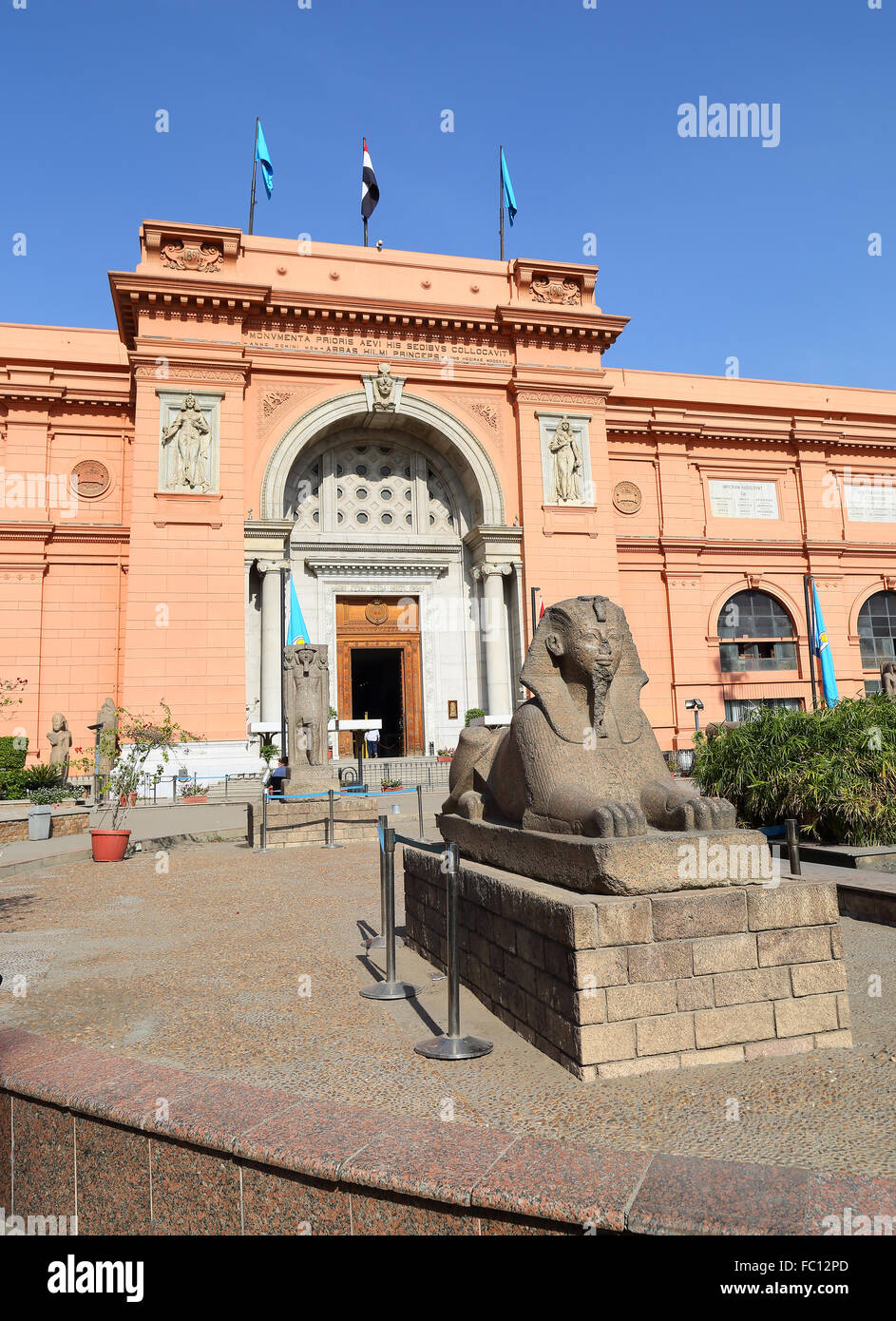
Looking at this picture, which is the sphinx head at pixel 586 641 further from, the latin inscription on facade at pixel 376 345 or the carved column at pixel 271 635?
the latin inscription on facade at pixel 376 345

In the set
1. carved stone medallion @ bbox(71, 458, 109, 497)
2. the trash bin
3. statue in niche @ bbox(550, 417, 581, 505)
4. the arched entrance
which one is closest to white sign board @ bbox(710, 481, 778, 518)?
Answer: statue in niche @ bbox(550, 417, 581, 505)

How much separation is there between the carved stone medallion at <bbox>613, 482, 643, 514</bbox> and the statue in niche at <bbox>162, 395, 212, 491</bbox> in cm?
1230

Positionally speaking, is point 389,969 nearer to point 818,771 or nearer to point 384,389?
point 818,771

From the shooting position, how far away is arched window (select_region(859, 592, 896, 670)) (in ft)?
87.5

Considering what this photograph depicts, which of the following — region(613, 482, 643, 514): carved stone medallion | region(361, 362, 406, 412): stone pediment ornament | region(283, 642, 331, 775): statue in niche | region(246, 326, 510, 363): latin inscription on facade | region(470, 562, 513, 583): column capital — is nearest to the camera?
region(283, 642, 331, 775): statue in niche

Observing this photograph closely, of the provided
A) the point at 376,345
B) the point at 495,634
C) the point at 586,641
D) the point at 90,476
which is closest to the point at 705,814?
the point at 586,641

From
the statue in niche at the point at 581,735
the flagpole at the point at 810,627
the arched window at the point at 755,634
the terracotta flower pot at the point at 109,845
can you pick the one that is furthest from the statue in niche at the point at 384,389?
the statue in niche at the point at 581,735

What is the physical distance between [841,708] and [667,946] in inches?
249

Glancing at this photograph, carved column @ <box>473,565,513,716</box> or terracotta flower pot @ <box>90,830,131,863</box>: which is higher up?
carved column @ <box>473,565,513,716</box>

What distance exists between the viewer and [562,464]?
74.2 feet

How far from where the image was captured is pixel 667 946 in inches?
124

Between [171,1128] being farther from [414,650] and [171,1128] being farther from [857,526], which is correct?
[857,526]

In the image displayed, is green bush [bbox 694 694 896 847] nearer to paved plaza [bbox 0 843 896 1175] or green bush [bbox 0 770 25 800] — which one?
paved plaza [bbox 0 843 896 1175]

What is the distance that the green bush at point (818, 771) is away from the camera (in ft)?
23.4
